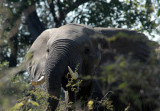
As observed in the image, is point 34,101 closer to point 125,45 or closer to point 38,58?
point 38,58

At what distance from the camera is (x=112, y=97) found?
523 centimetres

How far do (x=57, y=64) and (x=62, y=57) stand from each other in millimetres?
143

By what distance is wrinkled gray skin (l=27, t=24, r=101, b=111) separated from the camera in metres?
4.43

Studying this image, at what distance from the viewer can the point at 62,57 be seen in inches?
181

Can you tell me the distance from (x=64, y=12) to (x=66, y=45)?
8.03 m

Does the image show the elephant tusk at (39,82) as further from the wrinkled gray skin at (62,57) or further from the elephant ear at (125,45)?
the elephant ear at (125,45)

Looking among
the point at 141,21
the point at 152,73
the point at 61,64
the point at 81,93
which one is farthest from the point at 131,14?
the point at 152,73

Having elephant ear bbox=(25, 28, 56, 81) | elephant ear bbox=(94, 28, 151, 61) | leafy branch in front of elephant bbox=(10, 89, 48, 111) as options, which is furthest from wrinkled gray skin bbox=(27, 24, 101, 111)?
elephant ear bbox=(94, 28, 151, 61)

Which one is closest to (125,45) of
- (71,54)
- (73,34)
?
(73,34)

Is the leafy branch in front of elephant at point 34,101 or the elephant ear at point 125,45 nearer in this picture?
the leafy branch in front of elephant at point 34,101

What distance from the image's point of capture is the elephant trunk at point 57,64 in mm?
4383

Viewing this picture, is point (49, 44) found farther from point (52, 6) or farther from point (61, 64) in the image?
point (52, 6)

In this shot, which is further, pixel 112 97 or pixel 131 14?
pixel 131 14

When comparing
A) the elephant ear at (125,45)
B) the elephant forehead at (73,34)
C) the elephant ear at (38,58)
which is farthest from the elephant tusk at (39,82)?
the elephant ear at (125,45)
